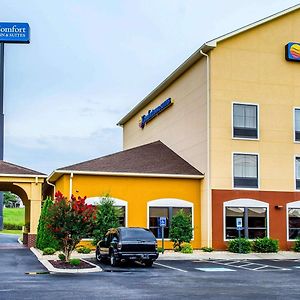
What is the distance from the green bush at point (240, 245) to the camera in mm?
32556

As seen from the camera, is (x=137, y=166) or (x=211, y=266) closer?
(x=211, y=266)

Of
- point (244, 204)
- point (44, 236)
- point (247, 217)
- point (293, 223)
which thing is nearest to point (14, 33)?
point (44, 236)

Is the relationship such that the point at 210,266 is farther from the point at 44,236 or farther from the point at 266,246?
the point at 44,236

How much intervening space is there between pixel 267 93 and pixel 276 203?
6503 millimetres

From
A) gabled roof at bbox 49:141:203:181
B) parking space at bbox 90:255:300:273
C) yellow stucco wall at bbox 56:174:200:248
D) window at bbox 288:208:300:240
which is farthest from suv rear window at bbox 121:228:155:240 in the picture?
window at bbox 288:208:300:240

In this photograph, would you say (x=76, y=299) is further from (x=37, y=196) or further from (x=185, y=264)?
(x=37, y=196)

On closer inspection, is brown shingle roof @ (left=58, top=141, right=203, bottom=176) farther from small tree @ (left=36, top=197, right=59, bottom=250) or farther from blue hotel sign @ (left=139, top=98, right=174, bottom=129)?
blue hotel sign @ (left=139, top=98, right=174, bottom=129)

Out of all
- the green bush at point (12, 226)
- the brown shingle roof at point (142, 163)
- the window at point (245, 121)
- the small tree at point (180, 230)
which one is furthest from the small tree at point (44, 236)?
the green bush at point (12, 226)

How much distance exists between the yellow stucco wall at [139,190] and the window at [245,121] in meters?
3.93

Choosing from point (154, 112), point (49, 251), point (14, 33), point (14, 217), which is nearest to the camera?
point (49, 251)

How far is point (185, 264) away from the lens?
2641 cm

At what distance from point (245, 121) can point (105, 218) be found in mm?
10497

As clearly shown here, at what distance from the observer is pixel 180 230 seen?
3225cm

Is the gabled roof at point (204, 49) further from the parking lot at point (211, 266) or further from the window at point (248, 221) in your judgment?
the parking lot at point (211, 266)
